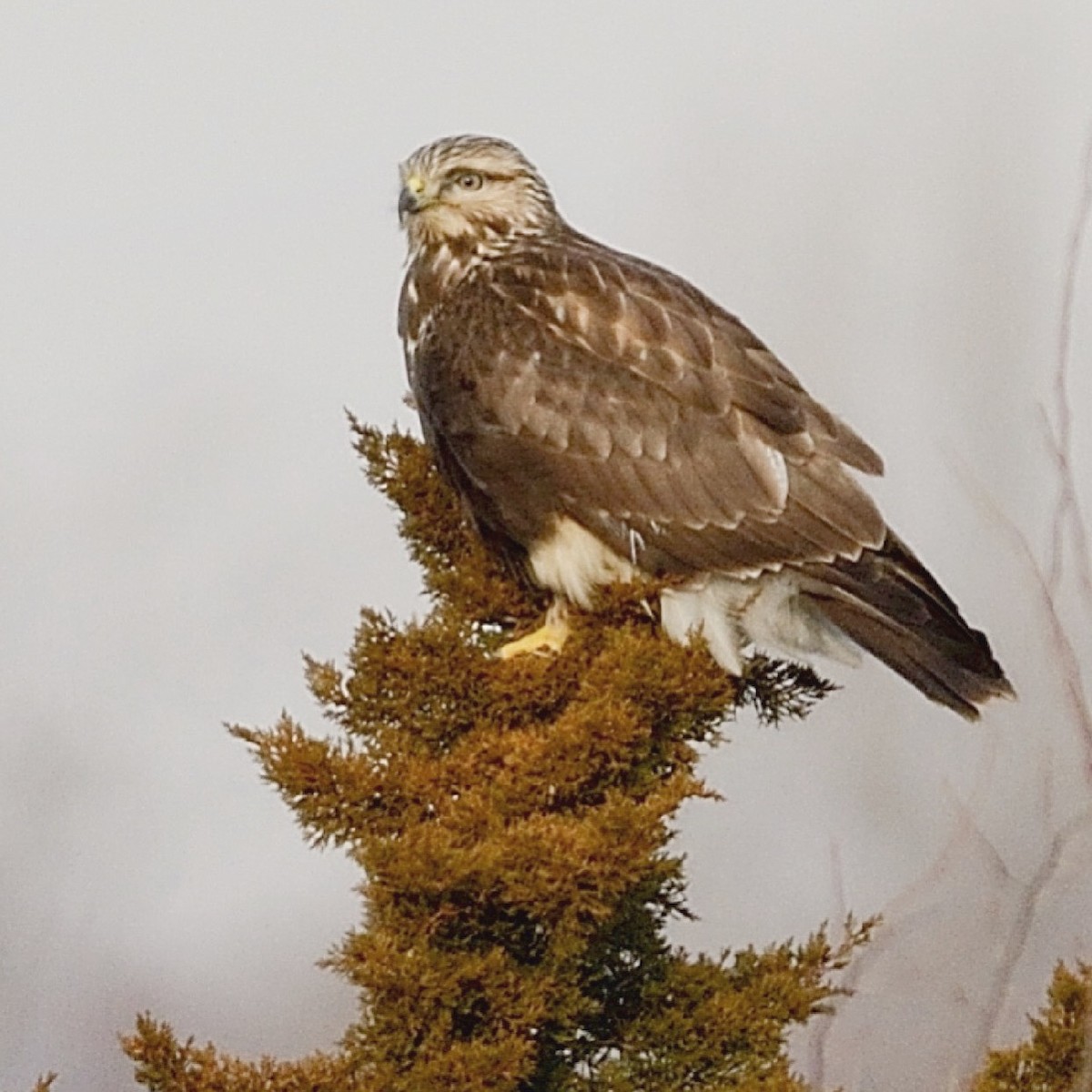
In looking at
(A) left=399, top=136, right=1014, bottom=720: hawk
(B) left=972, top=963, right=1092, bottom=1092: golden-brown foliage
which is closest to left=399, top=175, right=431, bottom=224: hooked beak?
(A) left=399, top=136, right=1014, bottom=720: hawk

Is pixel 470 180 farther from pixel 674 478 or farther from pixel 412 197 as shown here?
pixel 674 478

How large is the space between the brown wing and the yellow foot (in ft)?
0.34

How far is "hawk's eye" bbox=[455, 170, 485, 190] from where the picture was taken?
2486 millimetres

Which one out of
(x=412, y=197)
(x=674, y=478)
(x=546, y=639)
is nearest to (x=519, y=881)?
(x=546, y=639)

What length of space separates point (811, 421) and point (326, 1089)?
1070mm

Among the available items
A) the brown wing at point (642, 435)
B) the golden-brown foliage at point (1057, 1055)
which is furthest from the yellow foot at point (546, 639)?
the golden-brown foliage at point (1057, 1055)

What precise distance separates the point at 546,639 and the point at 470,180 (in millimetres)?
726

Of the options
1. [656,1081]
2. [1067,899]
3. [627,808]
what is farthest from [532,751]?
[1067,899]

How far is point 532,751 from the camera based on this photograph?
70.3 inches

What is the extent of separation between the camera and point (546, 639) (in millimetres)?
2186

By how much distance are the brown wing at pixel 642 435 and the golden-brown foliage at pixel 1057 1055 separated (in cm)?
60

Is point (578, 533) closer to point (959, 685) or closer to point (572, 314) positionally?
point (572, 314)

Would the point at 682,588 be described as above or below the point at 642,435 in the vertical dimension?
below

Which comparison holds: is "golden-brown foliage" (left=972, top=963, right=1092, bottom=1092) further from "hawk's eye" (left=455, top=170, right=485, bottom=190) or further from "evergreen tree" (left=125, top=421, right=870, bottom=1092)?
"hawk's eye" (left=455, top=170, right=485, bottom=190)
